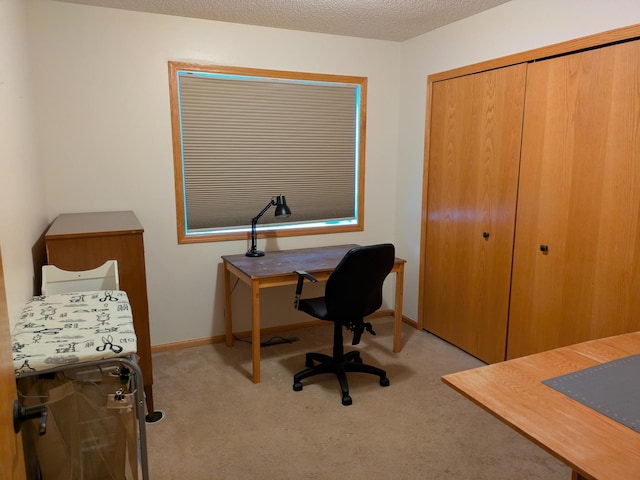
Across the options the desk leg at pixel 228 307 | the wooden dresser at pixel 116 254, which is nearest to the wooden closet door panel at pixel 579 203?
the desk leg at pixel 228 307

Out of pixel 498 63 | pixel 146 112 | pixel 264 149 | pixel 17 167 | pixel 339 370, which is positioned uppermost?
pixel 498 63

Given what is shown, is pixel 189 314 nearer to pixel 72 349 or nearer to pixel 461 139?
pixel 72 349

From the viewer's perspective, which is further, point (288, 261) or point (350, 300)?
point (288, 261)

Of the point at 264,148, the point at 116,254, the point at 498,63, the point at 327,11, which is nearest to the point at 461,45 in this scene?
the point at 498,63

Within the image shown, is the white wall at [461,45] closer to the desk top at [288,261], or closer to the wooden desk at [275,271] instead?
the wooden desk at [275,271]

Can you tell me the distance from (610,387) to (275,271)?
6.57ft

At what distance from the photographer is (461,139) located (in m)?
3.28

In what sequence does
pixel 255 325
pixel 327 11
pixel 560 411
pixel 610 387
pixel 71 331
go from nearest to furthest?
1. pixel 560 411
2. pixel 610 387
3. pixel 71 331
4. pixel 255 325
5. pixel 327 11

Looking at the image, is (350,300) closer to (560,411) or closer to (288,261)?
(288,261)

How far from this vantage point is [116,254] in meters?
2.33

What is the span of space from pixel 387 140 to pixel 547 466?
2705 mm

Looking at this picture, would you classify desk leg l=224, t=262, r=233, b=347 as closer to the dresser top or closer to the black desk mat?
the dresser top

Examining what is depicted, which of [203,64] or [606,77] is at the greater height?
[203,64]

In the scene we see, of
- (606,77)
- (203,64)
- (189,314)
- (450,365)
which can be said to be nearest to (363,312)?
(450,365)
